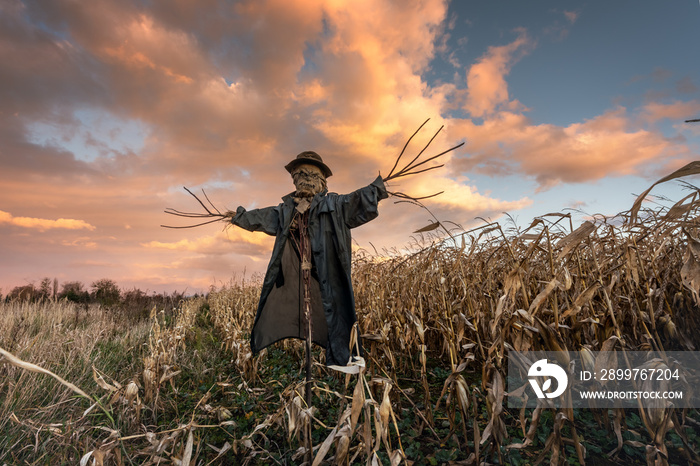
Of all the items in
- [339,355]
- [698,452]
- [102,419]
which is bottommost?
[102,419]

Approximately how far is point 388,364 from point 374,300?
83 centimetres

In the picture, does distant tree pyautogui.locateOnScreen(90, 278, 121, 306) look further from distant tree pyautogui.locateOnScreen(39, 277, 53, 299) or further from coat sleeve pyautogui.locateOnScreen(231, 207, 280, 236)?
coat sleeve pyautogui.locateOnScreen(231, 207, 280, 236)

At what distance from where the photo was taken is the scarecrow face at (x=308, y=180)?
401 centimetres

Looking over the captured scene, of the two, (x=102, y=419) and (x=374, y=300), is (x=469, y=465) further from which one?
(x=102, y=419)

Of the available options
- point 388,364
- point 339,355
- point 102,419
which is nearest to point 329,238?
point 339,355

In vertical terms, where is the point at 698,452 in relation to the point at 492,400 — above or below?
below

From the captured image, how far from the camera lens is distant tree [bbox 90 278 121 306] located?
1352 centimetres

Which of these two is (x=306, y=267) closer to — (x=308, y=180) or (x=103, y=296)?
(x=308, y=180)

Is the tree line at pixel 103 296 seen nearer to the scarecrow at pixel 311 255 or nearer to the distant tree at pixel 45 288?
the distant tree at pixel 45 288

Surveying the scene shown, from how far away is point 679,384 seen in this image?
2246mm

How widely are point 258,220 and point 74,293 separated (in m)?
14.0

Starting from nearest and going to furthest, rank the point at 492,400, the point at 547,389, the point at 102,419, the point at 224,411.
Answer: the point at 492,400 → the point at 547,389 → the point at 224,411 → the point at 102,419

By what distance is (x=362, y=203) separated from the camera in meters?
3.44

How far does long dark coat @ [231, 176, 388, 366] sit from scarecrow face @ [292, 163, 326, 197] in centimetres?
14
